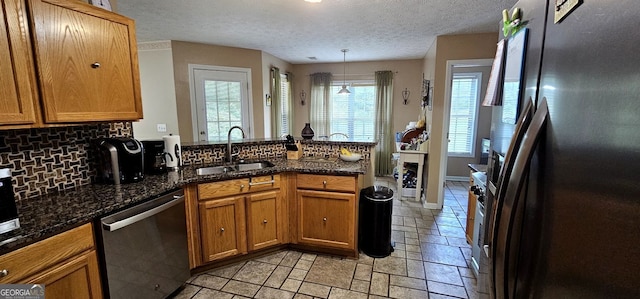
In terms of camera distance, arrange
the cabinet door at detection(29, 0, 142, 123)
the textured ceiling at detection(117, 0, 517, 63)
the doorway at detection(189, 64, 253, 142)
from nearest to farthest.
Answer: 1. the cabinet door at detection(29, 0, 142, 123)
2. the textured ceiling at detection(117, 0, 517, 63)
3. the doorway at detection(189, 64, 253, 142)

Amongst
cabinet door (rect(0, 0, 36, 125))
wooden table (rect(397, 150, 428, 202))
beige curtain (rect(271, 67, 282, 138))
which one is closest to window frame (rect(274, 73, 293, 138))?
beige curtain (rect(271, 67, 282, 138))

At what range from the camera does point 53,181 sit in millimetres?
1751

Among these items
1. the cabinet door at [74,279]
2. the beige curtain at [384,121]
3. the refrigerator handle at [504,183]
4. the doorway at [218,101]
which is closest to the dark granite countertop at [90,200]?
the cabinet door at [74,279]

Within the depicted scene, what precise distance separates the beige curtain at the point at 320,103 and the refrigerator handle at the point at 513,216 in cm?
551

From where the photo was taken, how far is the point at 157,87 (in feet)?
13.3

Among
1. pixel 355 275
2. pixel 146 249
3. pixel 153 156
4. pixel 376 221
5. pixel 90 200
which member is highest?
pixel 153 156

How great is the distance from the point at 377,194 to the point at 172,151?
1.89 m

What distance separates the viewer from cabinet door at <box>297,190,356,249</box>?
240 cm

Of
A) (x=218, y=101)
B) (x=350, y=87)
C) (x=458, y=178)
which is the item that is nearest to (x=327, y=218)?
(x=218, y=101)

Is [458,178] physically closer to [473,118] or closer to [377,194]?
[473,118]

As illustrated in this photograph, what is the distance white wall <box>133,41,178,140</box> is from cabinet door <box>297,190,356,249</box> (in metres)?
2.78

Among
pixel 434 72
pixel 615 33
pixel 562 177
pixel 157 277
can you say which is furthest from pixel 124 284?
pixel 434 72

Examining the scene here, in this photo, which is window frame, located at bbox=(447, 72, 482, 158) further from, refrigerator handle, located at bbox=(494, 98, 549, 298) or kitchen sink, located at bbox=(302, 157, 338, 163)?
refrigerator handle, located at bbox=(494, 98, 549, 298)

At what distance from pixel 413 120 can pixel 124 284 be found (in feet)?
17.6
